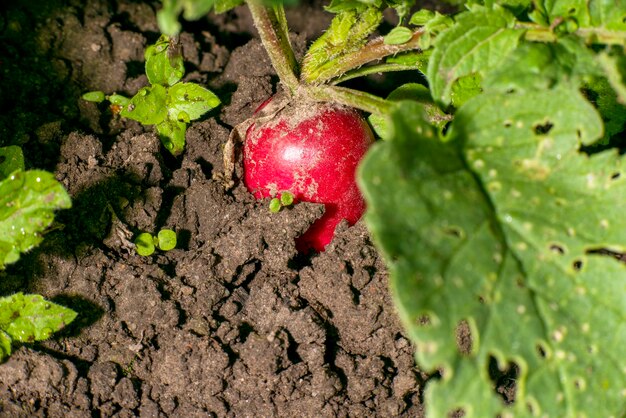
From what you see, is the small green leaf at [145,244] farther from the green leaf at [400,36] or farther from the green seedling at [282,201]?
the green leaf at [400,36]

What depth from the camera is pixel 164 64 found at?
7.40 feet

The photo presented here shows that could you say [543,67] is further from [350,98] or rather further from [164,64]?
[164,64]

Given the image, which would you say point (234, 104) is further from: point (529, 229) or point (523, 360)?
point (523, 360)

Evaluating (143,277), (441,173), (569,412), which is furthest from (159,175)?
(569,412)

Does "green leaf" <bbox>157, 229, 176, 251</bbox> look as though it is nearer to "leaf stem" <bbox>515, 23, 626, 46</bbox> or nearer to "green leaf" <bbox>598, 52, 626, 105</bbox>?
"leaf stem" <bbox>515, 23, 626, 46</bbox>

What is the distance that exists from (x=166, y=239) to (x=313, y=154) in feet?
1.73

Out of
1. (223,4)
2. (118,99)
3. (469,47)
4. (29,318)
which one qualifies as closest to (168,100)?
(118,99)

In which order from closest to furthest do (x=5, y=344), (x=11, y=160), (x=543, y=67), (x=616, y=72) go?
(x=616, y=72)
(x=543, y=67)
(x=5, y=344)
(x=11, y=160)

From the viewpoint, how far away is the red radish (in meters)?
2.08

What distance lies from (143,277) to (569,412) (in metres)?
1.24

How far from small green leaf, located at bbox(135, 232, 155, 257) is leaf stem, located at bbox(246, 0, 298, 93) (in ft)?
2.08

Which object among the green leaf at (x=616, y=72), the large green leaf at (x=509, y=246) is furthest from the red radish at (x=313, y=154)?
the green leaf at (x=616, y=72)

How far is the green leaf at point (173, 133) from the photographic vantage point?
2.28m

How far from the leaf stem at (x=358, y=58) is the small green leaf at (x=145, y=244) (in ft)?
2.30
